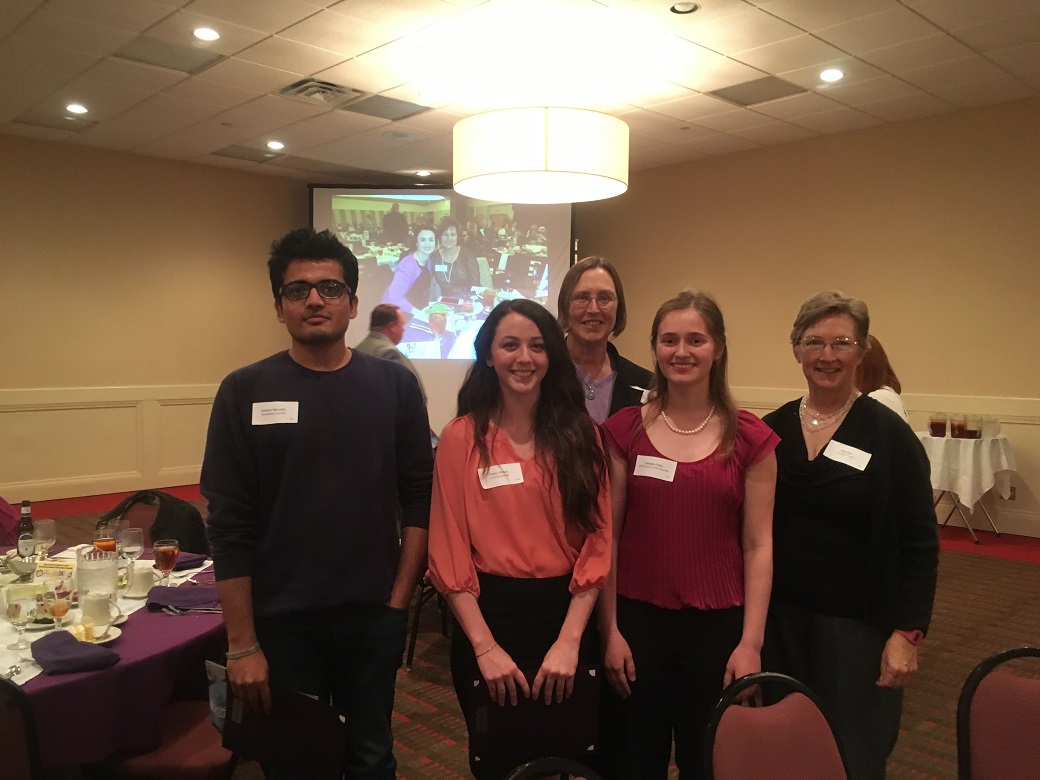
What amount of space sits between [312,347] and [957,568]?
15.8 feet

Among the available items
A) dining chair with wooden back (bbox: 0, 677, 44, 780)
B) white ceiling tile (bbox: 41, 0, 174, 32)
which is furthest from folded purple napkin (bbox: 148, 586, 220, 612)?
white ceiling tile (bbox: 41, 0, 174, 32)

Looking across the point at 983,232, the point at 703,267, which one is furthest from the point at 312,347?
the point at 703,267

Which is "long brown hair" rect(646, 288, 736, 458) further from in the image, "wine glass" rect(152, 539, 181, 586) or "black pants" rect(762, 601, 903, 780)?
"wine glass" rect(152, 539, 181, 586)

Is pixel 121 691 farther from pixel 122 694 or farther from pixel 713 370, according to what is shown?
pixel 713 370

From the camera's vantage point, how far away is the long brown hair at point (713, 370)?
5.63 ft

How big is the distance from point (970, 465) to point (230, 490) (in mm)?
5353

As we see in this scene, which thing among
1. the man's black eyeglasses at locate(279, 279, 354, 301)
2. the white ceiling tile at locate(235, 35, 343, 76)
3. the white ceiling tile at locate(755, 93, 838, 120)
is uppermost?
the white ceiling tile at locate(755, 93, 838, 120)

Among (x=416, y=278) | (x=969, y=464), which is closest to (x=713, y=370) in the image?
(x=969, y=464)

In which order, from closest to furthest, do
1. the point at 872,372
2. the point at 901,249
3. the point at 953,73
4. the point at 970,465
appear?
the point at 872,372 < the point at 953,73 < the point at 970,465 < the point at 901,249

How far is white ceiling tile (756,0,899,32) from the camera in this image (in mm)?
3826

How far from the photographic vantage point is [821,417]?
6.07ft

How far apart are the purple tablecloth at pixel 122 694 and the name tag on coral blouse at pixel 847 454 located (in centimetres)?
161

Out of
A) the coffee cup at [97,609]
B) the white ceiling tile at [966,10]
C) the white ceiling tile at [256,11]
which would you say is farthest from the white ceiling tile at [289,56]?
the coffee cup at [97,609]

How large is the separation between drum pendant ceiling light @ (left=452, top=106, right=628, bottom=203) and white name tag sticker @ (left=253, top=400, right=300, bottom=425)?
3144mm
